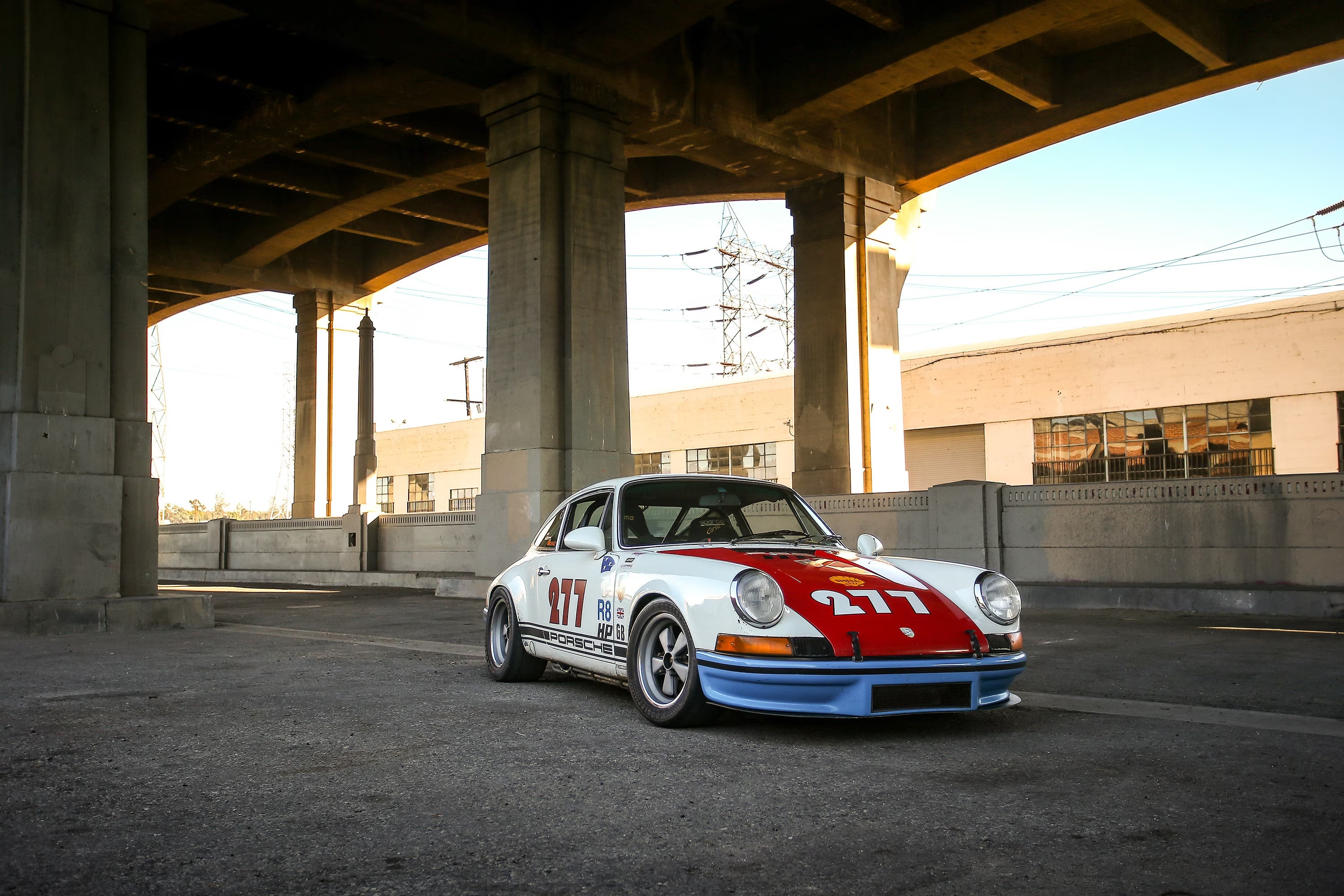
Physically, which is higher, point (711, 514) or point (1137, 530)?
point (711, 514)

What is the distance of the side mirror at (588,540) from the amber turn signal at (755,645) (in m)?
1.24

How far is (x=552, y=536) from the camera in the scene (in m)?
7.33

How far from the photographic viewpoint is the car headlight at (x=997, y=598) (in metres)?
5.55

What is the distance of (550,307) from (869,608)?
12.2m

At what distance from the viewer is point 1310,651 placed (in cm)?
847

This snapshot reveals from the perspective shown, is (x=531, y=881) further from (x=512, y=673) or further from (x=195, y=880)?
(x=512, y=673)

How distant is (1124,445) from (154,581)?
29.0 m

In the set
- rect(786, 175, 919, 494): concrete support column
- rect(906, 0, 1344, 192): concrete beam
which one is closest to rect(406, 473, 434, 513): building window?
rect(786, 175, 919, 494): concrete support column

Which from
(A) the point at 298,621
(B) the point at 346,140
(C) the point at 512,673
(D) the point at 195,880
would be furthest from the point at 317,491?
(D) the point at 195,880

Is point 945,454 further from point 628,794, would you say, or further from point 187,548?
point 628,794

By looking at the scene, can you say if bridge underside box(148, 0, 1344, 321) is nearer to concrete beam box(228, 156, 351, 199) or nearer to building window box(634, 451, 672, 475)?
concrete beam box(228, 156, 351, 199)

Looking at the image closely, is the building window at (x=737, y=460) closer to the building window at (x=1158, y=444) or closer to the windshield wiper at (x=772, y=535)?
the building window at (x=1158, y=444)

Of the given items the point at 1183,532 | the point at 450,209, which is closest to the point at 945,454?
the point at 450,209

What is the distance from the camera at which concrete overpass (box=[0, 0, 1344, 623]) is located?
11.7 metres
